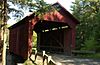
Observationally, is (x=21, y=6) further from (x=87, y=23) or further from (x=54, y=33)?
(x=87, y=23)

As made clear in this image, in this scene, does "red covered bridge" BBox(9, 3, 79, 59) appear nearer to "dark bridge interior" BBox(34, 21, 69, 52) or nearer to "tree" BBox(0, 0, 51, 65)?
"dark bridge interior" BBox(34, 21, 69, 52)

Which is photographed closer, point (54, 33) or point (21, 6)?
point (21, 6)

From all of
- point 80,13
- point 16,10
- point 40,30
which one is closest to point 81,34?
point 80,13

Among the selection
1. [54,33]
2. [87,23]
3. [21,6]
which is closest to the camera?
[21,6]

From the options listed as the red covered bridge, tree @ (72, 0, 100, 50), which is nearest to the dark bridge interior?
the red covered bridge

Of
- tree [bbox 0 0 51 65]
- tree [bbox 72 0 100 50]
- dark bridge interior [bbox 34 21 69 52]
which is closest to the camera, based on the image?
tree [bbox 0 0 51 65]

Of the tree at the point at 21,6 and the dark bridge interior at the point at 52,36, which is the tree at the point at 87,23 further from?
the tree at the point at 21,6

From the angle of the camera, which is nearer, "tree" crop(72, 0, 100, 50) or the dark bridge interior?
the dark bridge interior

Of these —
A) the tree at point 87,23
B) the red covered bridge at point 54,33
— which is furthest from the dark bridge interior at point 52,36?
the tree at point 87,23

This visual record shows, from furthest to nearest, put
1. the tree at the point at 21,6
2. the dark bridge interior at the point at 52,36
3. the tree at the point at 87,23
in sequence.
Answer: the tree at the point at 87,23, the dark bridge interior at the point at 52,36, the tree at the point at 21,6

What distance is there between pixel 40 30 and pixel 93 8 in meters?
10.8

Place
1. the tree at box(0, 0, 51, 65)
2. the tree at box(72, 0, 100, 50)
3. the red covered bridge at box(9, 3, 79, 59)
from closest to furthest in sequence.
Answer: the tree at box(0, 0, 51, 65), the red covered bridge at box(9, 3, 79, 59), the tree at box(72, 0, 100, 50)

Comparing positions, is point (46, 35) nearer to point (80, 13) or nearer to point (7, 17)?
point (7, 17)

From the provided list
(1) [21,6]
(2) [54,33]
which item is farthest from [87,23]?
(1) [21,6]
